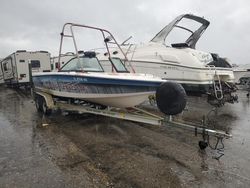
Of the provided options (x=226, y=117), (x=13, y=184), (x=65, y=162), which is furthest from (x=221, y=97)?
(x=13, y=184)

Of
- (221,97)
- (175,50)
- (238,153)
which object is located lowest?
(238,153)

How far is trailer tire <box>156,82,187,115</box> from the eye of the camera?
487 centimetres

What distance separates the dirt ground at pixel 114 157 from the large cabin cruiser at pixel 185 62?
12.0 feet

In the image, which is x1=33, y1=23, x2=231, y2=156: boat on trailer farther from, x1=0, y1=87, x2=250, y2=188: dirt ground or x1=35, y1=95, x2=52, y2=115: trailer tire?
x1=0, y1=87, x2=250, y2=188: dirt ground

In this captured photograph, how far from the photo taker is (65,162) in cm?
429

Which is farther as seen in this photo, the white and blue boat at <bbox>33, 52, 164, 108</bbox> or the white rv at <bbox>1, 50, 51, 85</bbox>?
the white rv at <bbox>1, 50, 51, 85</bbox>

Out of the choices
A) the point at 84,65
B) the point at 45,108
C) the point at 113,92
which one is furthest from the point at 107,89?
the point at 45,108

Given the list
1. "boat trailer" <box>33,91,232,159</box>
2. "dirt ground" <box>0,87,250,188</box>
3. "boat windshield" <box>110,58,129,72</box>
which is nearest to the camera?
"dirt ground" <box>0,87,250,188</box>

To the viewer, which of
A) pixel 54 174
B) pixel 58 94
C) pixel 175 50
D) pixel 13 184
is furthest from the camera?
pixel 175 50

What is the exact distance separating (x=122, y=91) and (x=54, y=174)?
107 inches

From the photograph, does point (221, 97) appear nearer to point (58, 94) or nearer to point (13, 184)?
point (58, 94)

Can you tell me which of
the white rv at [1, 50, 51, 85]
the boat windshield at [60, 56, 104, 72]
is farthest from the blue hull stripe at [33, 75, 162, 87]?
the white rv at [1, 50, 51, 85]

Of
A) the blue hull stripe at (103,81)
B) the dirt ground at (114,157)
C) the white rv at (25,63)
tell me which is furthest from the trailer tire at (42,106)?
the white rv at (25,63)

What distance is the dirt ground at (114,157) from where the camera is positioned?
3631 mm
